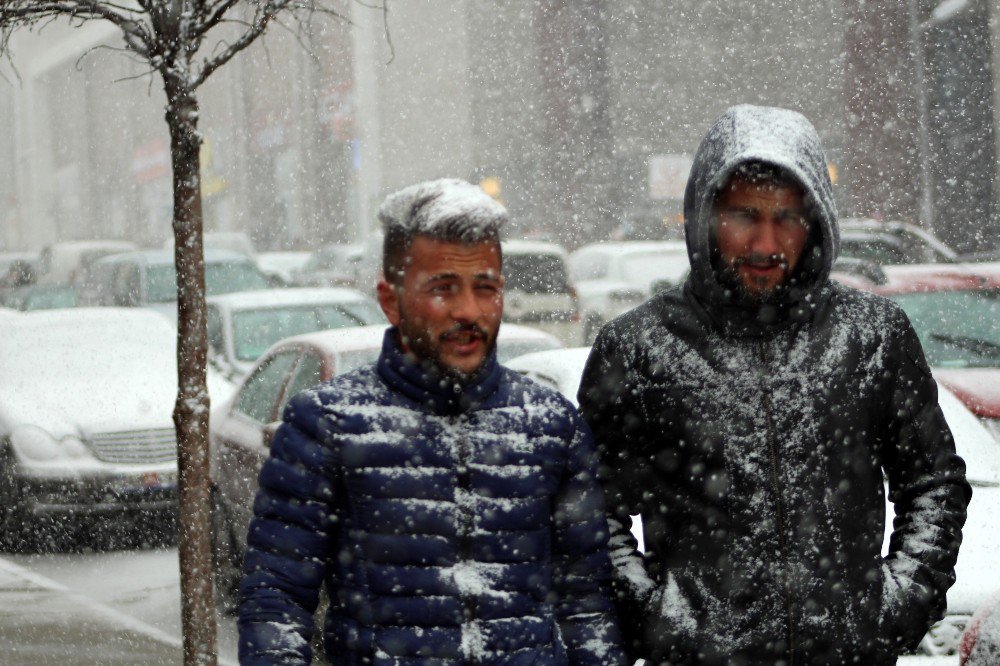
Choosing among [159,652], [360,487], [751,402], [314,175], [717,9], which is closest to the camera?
[360,487]

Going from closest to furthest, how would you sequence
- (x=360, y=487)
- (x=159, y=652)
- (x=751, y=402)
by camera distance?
1. (x=360, y=487)
2. (x=751, y=402)
3. (x=159, y=652)

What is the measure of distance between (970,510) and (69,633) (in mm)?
4155

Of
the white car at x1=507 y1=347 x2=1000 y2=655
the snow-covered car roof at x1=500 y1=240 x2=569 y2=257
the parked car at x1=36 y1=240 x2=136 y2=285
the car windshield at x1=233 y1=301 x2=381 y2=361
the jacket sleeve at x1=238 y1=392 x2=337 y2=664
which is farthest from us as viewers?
the parked car at x1=36 y1=240 x2=136 y2=285

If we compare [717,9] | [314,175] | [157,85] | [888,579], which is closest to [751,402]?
[888,579]

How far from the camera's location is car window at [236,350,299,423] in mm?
8219

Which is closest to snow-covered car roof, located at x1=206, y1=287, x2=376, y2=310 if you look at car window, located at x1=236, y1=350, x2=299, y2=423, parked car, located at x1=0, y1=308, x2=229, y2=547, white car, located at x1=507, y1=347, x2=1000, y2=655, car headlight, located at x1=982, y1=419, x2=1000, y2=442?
parked car, located at x1=0, y1=308, x2=229, y2=547

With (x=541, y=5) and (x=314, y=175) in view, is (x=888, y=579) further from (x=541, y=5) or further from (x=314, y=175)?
(x=314, y=175)

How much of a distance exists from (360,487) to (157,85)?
51111 millimetres

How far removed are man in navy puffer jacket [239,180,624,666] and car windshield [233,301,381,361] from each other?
1069 cm

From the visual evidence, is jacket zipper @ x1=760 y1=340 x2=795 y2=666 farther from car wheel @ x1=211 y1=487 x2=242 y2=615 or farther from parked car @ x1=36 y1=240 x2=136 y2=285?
parked car @ x1=36 y1=240 x2=136 y2=285

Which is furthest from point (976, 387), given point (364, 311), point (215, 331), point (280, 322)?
point (215, 331)

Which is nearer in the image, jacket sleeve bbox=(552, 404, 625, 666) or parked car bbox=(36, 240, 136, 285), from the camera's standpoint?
jacket sleeve bbox=(552, 404, 625, 666)

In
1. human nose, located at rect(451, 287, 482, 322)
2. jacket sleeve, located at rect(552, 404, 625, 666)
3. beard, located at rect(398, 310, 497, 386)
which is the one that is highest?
human nose, located at rect(451, 287, 482, 322)

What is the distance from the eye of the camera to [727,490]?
2721 mm
